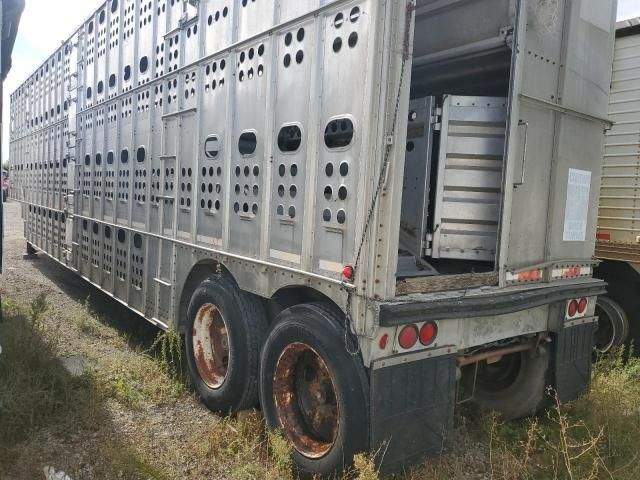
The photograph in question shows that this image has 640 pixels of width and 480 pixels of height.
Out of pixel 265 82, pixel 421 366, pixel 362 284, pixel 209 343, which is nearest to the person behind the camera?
pixel 362 284

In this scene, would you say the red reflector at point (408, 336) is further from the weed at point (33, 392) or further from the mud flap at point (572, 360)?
the weed at point (33, 392)

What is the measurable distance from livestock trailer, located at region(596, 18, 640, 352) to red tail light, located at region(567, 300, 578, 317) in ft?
7.08

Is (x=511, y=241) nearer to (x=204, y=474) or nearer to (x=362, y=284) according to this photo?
(x=362, y=284)

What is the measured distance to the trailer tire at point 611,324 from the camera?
5.95m

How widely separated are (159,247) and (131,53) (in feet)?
7.52

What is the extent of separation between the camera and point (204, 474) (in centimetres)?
346

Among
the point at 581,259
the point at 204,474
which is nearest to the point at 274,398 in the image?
the point at 204,474

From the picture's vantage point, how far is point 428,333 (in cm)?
309

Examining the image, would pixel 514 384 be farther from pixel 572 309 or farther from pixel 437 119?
pixel 437 119

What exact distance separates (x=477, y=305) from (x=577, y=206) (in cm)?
152

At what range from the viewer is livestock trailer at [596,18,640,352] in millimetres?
5785

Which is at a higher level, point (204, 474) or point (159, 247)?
point (159, 247)

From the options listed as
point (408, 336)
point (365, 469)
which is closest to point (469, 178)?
point (408, 336)

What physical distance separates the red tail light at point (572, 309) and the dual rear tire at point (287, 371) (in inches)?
78.9
